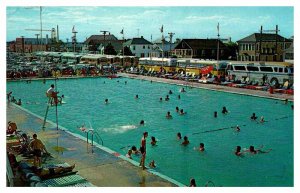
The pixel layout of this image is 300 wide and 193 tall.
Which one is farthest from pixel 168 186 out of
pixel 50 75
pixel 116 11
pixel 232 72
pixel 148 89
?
pixel 50 75

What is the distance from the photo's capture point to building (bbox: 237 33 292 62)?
48750 mm

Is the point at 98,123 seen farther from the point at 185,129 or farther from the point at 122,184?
the point at 122,184

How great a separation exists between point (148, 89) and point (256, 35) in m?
25.5

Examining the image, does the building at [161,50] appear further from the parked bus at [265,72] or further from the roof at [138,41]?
the parked bus at [265,72]

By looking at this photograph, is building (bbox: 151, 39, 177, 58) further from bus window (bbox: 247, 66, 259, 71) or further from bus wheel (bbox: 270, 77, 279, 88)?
bus wheel (bbox: 270, 77, 279, 88)

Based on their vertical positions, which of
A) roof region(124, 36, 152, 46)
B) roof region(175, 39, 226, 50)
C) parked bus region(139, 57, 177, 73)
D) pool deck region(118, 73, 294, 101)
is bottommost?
pool deck region(118, 73, 294, 101)

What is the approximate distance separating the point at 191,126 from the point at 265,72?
1525 centimetres

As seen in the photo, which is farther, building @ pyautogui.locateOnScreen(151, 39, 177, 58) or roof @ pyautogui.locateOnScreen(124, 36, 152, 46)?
roof @ pyautogui.locateOnScreen(124, 36, 152, 46)

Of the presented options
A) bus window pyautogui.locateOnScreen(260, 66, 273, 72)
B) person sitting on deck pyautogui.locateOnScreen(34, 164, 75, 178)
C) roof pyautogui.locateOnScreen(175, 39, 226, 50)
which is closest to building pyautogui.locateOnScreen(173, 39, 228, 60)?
roof pyautogui.locateOnScreen(175, 39, 226, 50)

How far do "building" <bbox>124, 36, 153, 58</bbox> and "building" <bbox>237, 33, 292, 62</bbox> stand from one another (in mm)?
25876

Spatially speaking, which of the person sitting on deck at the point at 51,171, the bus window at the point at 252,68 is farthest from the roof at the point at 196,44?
the person sitting on deck at the point at 51,171

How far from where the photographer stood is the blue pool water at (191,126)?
41.8ft
